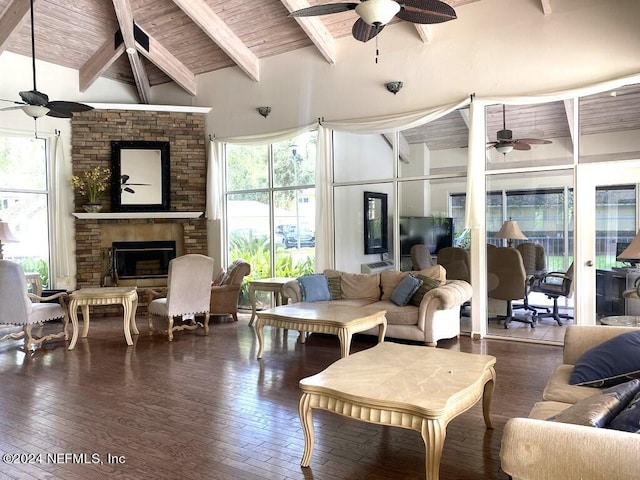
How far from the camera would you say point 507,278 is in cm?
616

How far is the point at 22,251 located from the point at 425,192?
6533mm

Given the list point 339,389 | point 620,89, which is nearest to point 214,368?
point 339,389

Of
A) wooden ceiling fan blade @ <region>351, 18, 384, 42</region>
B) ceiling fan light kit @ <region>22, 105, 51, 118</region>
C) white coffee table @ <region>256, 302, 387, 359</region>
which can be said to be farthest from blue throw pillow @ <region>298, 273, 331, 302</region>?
ceiling fan light kit @ <region>22, 105, 51, 118</region>

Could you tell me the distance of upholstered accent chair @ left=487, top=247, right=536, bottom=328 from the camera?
6.09m

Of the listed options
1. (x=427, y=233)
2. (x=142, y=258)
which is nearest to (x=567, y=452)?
(x=427, y=233)

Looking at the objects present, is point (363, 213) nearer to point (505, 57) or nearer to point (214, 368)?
point (505, 57)

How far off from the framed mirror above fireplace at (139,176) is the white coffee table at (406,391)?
20.2 feet

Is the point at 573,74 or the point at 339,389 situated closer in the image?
the point at 339,389

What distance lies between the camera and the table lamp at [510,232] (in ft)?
19.7

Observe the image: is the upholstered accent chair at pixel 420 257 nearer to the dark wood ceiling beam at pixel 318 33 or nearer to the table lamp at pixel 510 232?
the table lamp at pixel 510 232

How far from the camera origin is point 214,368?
191 inches

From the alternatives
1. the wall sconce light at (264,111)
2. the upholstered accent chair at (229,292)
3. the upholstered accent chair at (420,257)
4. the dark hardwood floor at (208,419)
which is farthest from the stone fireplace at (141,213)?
the upholstered accent chair at (420,257)

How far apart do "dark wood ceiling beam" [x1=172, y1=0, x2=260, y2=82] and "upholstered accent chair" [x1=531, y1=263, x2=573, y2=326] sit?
5.43 meters

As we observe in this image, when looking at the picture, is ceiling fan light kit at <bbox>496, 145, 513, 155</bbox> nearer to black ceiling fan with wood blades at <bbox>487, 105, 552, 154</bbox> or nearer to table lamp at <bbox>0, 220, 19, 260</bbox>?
black ceiling fan with wood blades at <bbox>487, 105, 552, 154</bbox>
